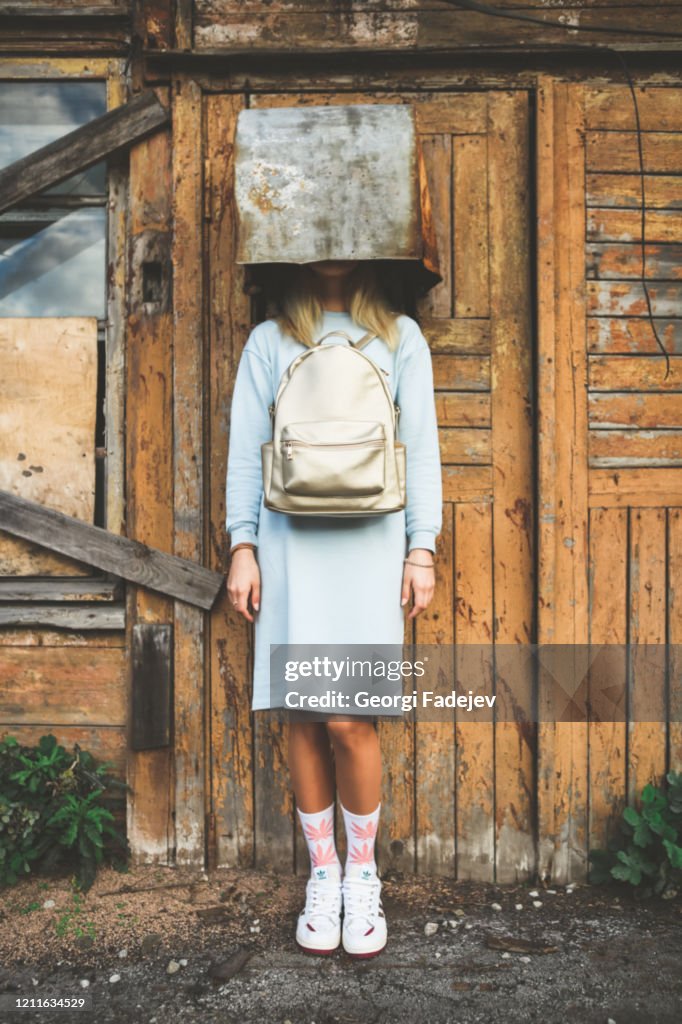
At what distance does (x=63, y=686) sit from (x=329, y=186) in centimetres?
195

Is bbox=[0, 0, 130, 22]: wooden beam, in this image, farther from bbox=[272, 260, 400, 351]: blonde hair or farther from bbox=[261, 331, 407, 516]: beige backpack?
bbox=[261, 331, 407, 516]: beige backpack

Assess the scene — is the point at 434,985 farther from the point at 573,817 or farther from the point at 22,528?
the point at 22,528

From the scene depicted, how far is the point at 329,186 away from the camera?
8.02 ft

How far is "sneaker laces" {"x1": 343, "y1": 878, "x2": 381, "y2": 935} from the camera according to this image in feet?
7.62

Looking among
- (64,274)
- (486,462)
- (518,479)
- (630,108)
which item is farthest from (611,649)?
(64,274)

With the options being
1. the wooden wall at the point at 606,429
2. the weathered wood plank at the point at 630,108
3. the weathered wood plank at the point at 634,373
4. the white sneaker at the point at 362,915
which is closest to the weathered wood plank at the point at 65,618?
the white sneaker at the point at 362,915

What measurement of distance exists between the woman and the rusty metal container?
9 cm

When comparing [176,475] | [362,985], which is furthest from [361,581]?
[362,985]

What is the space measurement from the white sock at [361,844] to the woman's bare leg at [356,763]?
0.08 ft

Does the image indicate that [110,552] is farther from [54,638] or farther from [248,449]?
[248,449]

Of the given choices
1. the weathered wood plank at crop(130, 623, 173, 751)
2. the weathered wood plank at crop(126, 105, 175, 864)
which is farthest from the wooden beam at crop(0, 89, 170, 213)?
the weathered wood plank at crop(130, 623, 173, 751)

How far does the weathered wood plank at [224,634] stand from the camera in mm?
2830

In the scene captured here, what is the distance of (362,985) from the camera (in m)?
2.21

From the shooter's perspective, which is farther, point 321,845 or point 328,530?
point 321,845
